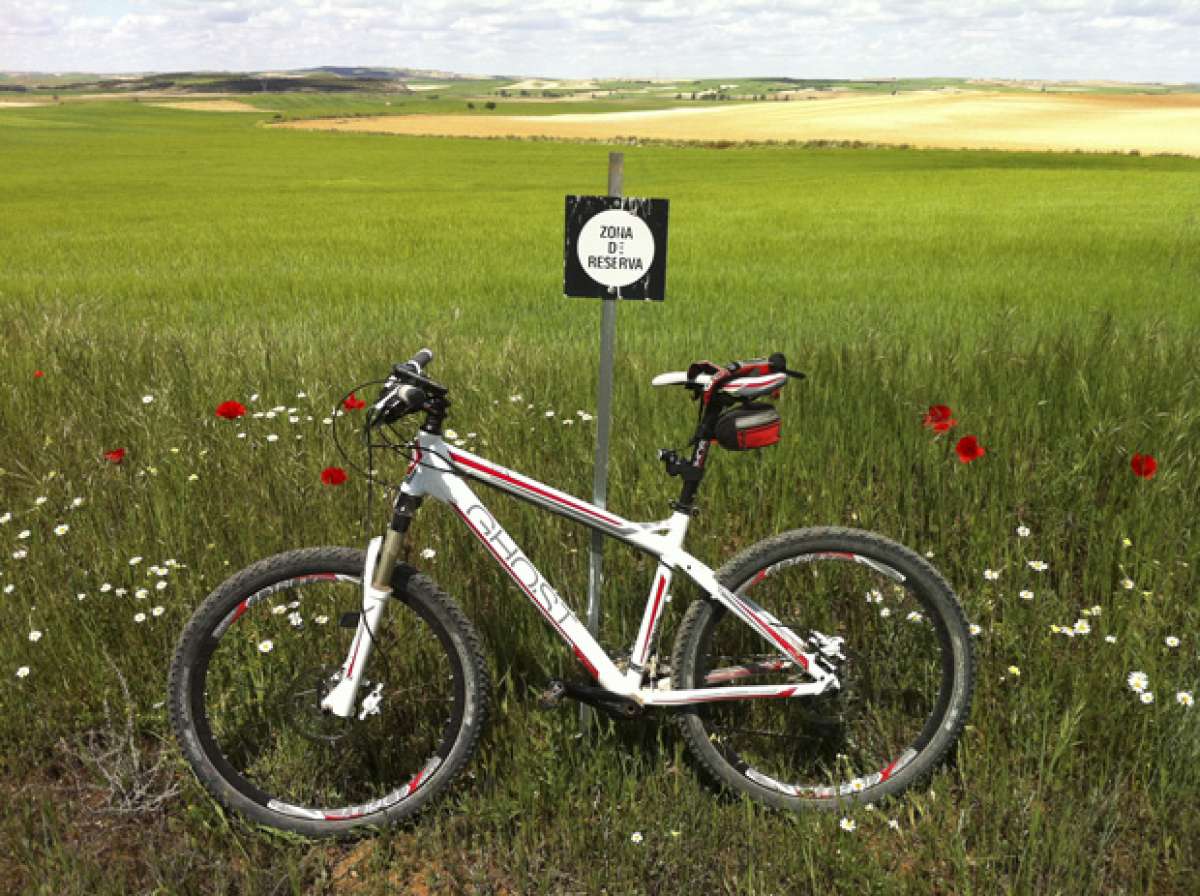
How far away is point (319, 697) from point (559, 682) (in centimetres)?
69

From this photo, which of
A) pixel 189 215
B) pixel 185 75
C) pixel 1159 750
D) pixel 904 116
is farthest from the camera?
pixel 185 75

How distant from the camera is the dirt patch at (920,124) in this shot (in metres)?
45.5

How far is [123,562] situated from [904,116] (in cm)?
6764

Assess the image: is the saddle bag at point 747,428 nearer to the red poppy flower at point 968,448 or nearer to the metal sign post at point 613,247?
the metal sign post at point 613,247

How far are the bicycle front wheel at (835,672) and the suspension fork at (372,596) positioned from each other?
795mm

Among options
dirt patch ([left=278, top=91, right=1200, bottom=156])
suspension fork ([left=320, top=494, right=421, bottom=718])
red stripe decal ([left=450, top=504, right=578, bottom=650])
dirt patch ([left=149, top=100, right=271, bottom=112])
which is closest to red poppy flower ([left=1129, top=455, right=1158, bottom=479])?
red stripe decal ([left=450, top=504, right=578, bottom=650])

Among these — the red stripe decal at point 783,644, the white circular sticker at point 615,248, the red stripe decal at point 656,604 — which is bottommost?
the red stripe decal at point 783,644

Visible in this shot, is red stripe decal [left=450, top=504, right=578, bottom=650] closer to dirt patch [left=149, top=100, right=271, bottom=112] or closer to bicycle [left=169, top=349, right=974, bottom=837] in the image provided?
Answer: bicycle [left=169, top=349, right=974, bottom=837]

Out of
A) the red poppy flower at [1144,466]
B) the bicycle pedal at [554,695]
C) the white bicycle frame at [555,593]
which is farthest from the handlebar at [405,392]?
the red poppy flower at [1144,466]

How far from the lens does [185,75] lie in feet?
598

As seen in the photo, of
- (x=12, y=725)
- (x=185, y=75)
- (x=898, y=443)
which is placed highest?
(x=185, y=75)

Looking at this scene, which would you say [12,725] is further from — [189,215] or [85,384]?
[189,215]

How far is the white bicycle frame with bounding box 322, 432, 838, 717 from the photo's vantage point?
226cm

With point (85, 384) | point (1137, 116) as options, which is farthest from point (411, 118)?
point (85, 384)
